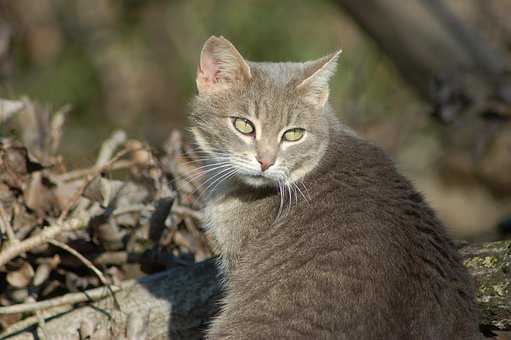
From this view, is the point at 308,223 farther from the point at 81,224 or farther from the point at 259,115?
the point at 81,224

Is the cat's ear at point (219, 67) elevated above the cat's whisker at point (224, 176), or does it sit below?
above

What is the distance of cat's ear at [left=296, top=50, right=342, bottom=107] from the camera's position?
11.7 feet

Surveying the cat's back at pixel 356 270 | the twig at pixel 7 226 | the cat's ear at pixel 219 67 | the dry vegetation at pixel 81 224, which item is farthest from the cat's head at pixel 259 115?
the twig at pixel 7 226

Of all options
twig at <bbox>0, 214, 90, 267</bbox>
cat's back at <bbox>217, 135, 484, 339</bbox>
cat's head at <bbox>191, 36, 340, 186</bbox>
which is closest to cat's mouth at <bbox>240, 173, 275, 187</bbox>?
cat's head at <bbox>191, 36, 340, 186</bbox>

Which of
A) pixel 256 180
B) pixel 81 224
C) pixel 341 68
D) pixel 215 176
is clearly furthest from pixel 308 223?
pixel 341 68

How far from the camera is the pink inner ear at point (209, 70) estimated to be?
3.67 metres

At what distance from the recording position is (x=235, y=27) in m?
9.38

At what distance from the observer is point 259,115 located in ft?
11.9

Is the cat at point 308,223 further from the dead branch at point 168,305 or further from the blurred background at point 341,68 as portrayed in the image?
the blurred background at point 341,68

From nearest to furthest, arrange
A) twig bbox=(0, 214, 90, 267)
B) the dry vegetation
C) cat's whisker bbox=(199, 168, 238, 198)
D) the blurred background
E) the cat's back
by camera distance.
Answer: the cat's back, twig bbox=(0, 214, 90, 267), cat's whisker bbox=(199, 168, 238, 198), the dry vegetation, the blurred background

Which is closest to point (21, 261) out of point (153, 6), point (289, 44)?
point (289, 44)

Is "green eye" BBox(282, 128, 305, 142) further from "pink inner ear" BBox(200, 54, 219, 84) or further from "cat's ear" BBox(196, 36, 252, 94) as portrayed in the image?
"pink inner ear" BBox(200, 54, 219, 84)

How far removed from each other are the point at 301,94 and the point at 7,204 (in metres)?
1.58

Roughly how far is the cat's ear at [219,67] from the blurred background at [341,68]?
4.10 ft
